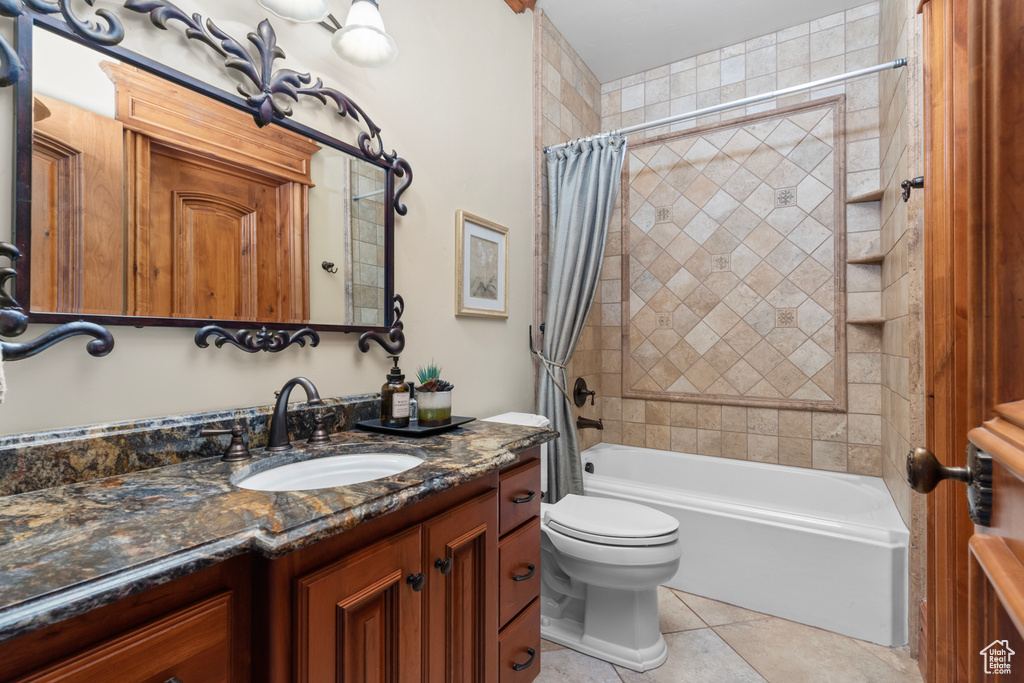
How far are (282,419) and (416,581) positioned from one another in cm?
54

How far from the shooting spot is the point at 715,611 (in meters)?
2.04

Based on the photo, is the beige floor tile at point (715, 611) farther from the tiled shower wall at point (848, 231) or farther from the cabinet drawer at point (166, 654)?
the cabinet drawer at point (166, 654)

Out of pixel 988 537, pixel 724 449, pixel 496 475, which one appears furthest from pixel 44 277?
pixel 724 449

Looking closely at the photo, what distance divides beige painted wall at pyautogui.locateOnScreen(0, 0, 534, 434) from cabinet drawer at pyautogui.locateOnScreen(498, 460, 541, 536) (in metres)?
0.59

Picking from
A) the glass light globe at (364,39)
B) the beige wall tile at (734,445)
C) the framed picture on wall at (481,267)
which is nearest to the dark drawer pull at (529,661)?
the framed picture on wall at (481,267)

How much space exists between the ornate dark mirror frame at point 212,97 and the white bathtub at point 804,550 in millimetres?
1494

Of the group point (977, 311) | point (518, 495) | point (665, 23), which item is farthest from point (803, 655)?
point (665, 23)

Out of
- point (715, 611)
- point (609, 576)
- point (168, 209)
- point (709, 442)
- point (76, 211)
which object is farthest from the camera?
point (709, 442)

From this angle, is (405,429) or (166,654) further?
(405,429)

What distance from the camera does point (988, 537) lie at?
1.63ft

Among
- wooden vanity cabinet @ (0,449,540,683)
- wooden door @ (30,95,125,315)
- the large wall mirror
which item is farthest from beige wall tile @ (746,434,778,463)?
wooden door @ (30,95,125,315)

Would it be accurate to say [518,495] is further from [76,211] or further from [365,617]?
[76,211]

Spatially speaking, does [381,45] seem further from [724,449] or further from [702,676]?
[724,449]

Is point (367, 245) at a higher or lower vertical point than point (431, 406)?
higher
